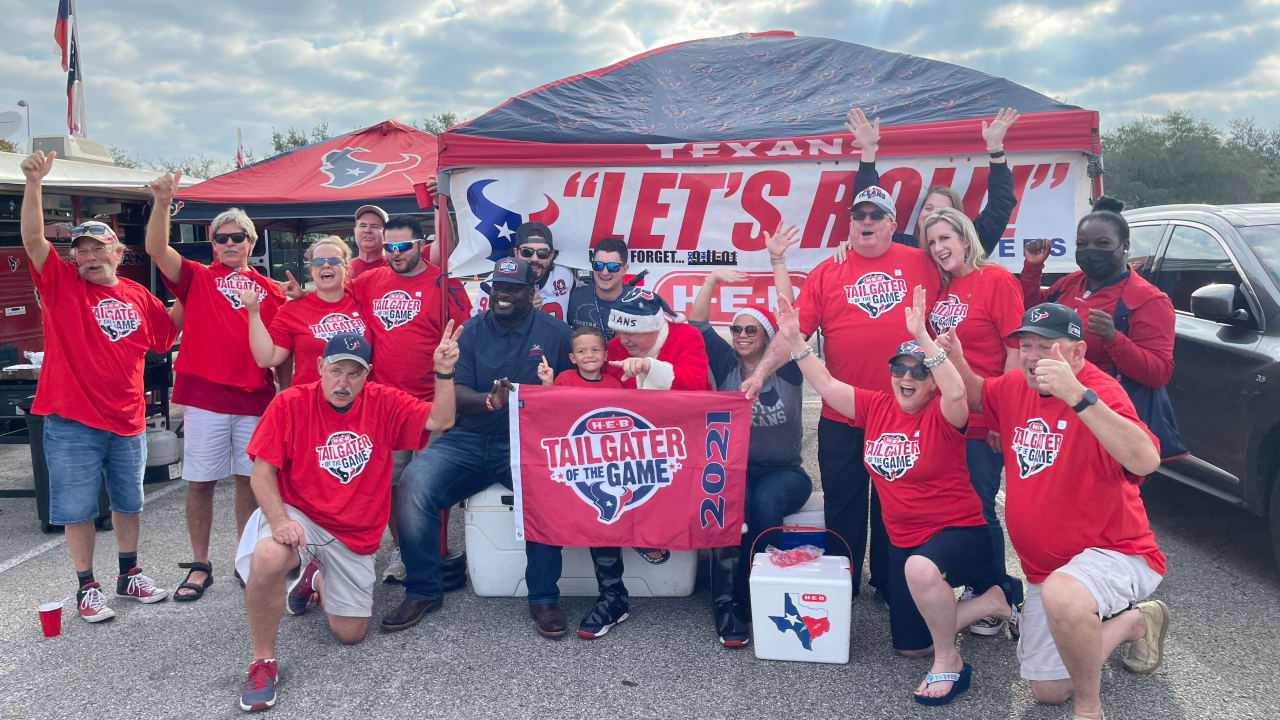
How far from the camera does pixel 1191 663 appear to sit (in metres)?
3.57

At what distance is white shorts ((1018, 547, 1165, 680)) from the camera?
3059mm

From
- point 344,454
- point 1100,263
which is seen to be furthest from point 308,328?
point 1100,263

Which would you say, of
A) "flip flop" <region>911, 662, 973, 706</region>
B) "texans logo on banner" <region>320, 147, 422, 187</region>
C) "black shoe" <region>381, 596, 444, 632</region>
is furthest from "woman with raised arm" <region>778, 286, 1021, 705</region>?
"texans logo on banner" <region>320, 147, 422, 187</region>

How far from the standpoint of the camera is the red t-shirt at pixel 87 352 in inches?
165

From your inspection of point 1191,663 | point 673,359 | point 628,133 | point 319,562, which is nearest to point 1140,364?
point 1191,663

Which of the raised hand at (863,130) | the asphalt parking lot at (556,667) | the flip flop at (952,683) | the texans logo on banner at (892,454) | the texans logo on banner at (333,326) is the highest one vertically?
the raised hand at (863,130)

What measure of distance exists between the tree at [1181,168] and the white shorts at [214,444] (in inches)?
1236

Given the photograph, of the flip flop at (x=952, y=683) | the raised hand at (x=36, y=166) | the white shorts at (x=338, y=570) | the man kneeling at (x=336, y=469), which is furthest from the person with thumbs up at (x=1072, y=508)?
the raised hand at (x=36, y=166)

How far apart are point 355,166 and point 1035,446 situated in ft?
27.4

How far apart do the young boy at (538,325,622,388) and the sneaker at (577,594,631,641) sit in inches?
43.2

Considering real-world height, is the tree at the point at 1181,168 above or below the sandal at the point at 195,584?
above

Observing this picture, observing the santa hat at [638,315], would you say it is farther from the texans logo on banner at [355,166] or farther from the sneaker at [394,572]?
the texans logo on banner at [355,166]

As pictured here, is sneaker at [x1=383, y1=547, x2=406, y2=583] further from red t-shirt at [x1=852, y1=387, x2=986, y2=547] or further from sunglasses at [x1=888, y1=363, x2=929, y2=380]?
sunglasses at [x1=888, y1=363, x2=929, y2=380]

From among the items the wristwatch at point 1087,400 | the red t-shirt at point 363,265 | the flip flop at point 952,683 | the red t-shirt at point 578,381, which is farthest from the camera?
the red t-shirt at point 363,265
